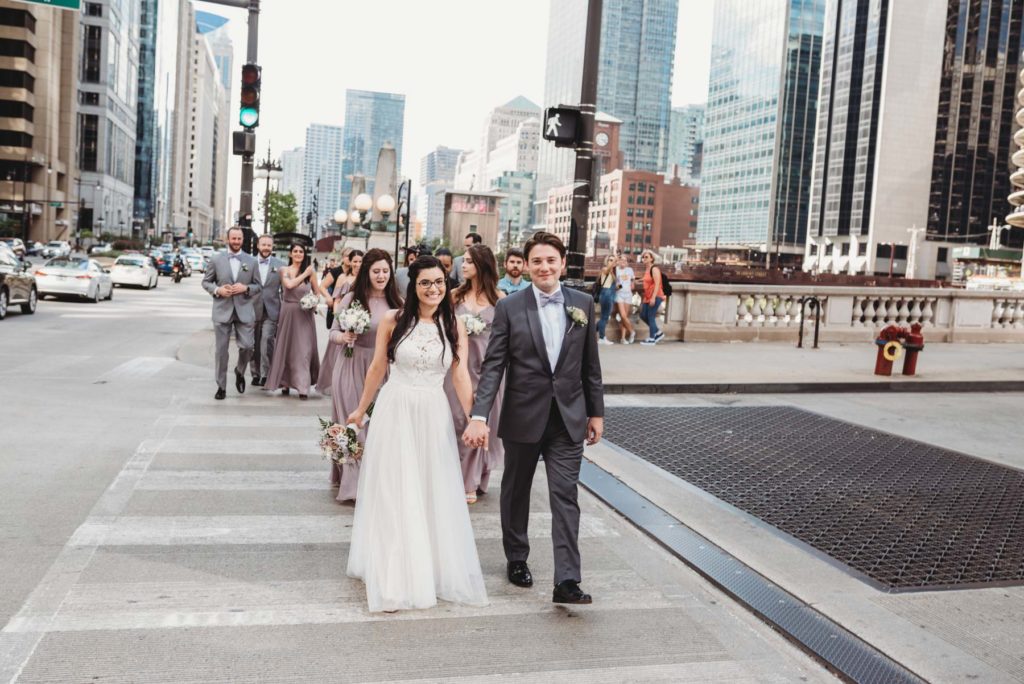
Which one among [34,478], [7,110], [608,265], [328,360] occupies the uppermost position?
[7,110]

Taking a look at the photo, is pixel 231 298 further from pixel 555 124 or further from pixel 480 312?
pixel 480 312

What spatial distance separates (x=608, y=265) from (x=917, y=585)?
1391cm

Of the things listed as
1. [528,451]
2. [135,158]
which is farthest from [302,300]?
[135,158]

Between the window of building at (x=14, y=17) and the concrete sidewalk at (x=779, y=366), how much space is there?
10395 centimetres

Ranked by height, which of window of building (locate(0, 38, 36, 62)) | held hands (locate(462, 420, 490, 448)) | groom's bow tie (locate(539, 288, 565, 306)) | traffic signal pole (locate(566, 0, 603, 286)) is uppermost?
window of building (locate(0, 38, 36, 62))

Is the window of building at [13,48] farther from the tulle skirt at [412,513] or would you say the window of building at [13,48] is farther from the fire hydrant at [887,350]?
the tulle skirt at [412,513]

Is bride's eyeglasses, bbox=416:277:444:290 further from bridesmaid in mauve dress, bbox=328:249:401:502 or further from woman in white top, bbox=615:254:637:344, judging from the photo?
woman in white top, bbox=615:254:637:344

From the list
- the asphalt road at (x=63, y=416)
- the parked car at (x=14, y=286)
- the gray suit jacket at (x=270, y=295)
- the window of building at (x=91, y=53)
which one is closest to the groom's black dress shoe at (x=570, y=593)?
the asphalt road at (x=63, y=416)

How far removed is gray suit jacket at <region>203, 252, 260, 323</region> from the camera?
11727mm

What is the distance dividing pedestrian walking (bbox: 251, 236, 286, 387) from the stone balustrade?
29.0 feet

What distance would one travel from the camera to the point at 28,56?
103562 millimetres

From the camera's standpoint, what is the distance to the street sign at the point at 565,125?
36.7 ft

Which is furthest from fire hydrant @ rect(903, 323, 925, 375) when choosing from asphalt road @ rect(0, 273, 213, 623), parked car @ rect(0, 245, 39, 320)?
parked car @ rect(0, 245, 39, 320)

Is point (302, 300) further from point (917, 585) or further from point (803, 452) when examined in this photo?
point (917, 585)
